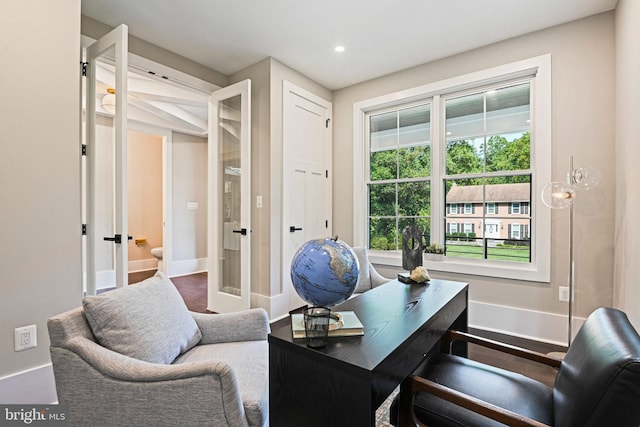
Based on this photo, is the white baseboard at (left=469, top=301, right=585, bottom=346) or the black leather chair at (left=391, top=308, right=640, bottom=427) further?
the white baseboard at (left=469, top=301, right=585, bottom=346)

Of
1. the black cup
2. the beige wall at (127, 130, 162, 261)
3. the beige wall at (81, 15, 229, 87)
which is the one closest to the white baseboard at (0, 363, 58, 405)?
the black cup

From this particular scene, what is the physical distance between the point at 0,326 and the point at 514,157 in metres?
4.06

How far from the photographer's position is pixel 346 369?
2.98 ft

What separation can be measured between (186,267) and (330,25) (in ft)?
15.4

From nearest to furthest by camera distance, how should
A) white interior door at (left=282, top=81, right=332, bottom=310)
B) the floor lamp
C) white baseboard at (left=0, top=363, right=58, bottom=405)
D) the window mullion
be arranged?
white baseboard at (left=0, top=363, right=58, bottom=405)
the floor lamp
the window mullion
white interior door at (left=282, top=81, right=332, bottom=310)

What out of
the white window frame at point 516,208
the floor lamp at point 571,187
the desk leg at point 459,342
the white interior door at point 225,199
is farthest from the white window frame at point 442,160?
the white interior door at point 225,199

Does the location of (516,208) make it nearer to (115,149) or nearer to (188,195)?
(115,149)

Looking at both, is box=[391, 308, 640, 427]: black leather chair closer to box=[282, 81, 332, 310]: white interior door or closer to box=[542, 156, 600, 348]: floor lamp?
box=[542, 156, 600, 348]: floor lamp

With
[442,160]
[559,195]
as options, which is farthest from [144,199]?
[559,195]

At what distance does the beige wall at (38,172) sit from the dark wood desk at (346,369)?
1.72 m

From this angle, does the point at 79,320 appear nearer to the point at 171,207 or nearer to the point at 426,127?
the point at 426,127

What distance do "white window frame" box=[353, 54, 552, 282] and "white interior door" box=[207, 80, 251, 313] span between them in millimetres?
1442

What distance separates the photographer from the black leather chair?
77 cm

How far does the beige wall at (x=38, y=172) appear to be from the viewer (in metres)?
1.75
